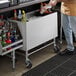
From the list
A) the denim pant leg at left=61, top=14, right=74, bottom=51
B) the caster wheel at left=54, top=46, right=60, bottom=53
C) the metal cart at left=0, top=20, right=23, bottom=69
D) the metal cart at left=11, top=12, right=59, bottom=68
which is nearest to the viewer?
the metal cart at left=0, top=20, right=23, bottom=69

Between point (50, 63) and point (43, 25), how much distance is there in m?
0.51

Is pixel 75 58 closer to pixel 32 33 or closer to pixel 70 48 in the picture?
pixel 70 48

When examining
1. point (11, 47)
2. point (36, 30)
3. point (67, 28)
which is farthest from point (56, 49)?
point (11, 47)

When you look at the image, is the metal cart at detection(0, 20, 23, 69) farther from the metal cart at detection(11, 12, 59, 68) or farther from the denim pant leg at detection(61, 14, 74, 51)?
the denim pant leg at detection(61, 14, 74, 51)

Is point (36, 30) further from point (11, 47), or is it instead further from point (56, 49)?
point (56, 49)

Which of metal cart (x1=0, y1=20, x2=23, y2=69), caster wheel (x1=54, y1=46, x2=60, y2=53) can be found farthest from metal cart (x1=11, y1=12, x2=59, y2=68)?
caster wheel (x1=54, y1=46, x2=60, y2=53)

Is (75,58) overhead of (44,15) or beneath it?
beneath

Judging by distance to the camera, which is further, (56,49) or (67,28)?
(56,49)

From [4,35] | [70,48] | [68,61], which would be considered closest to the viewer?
[4,35]

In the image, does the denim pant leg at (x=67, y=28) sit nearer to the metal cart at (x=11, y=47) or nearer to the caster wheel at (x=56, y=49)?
the caster wheel at (x=56, y=49)

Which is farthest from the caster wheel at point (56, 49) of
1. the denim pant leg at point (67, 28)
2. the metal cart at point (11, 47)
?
the metal cart at point (11, 47)

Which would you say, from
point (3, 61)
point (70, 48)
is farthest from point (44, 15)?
point (3, 61)

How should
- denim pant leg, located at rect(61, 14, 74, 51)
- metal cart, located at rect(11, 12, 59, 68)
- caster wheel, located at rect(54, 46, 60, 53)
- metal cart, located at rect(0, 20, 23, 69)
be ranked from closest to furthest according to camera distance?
metal cart, located at rect(0, 20, 23, 69) < metal cart, located at rect(11, 12, 59, 68) < denim pant leg, located at rect(61, 14, 74, 51) < caster wheel, located at rect(54, 46, 60, 53)

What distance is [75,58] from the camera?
3109 millimetres
